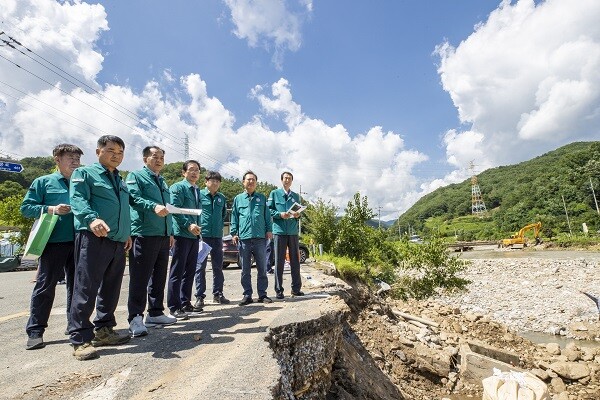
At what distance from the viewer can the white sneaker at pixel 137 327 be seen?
11.9 ft

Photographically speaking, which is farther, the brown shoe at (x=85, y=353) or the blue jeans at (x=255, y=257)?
the blue jeans at (x=255, y=257)

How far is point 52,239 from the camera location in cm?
347

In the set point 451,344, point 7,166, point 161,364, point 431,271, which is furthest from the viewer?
point 431,271

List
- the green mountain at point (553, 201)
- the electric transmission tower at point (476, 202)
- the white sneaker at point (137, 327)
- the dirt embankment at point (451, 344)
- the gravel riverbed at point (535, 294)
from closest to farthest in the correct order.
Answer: the white sneaker at point (137, 327) → the dirt embankment at point (451, 344) → the gravel riverbed at point (535, 294) → the green mountain at point (553, 201) → the electric transmission tower at point (476, 202)

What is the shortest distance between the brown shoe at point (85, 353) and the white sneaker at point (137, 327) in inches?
24.6

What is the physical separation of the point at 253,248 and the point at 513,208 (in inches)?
3208

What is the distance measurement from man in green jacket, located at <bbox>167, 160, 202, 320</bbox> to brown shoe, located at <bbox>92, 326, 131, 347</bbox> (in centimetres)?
117

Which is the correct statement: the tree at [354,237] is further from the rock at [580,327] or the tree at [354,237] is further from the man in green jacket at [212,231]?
the man in green jacket at [212,231]

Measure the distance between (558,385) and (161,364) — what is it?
8.52 meters

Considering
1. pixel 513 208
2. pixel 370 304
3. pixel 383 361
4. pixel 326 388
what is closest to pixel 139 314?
pixel 326 388

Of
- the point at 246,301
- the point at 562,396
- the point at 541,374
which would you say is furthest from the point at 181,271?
the point at 541,374

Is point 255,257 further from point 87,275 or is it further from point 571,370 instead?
point 571,370

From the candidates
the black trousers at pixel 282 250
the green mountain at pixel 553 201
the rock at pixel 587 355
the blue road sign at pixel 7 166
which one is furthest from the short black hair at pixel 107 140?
the green mountain at pixel 553 201

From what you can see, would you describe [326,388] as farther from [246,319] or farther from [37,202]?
[37,202]
